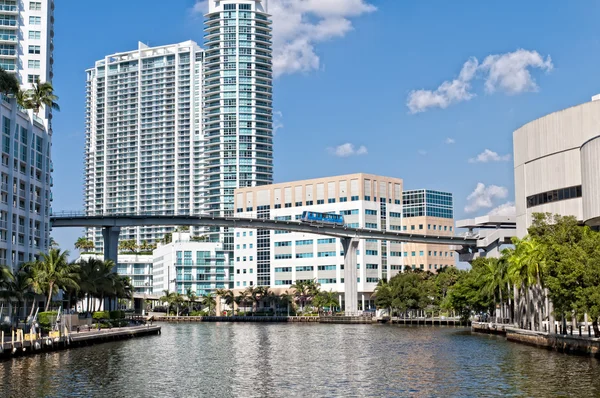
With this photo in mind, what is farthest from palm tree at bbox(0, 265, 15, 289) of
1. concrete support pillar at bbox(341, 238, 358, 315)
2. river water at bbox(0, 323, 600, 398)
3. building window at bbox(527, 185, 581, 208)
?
concrete support pillar at bbox(341, 238, 358, 315)

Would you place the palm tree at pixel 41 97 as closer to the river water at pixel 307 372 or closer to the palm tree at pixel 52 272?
the palm tree at pixel 52 272

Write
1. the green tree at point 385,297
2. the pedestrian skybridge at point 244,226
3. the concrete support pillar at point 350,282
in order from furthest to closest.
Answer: the concrete support pillar at point 350,282 < the green tree at point 385,297 < the pedestrian skybridge at point 244,226

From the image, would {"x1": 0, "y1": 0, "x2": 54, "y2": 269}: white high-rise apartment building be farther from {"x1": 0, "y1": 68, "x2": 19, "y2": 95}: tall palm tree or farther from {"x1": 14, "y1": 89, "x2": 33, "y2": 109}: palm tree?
{"x1": 14, "y1": 89, "x2": 33, "y2": 109}: palm tree

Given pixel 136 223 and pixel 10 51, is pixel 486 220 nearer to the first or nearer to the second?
pixel 136 223

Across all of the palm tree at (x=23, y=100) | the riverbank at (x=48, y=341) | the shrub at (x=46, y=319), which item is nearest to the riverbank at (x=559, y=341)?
the riverbank at (x=48, y=341)

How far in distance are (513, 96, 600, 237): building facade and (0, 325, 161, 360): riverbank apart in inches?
2629

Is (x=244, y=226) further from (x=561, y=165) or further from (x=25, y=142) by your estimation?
(x=561, y=165)

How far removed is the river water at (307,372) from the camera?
5369 centimetres

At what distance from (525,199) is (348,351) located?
2086 inches

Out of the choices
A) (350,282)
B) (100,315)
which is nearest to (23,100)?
(100,315)

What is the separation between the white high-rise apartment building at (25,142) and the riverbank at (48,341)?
22.3 meters

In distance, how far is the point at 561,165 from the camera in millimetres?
117188

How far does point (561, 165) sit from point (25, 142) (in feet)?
276

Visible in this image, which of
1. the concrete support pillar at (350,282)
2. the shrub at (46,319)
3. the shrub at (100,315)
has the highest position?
the concrete support pillar at (350,282)
